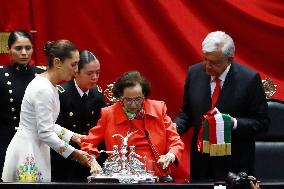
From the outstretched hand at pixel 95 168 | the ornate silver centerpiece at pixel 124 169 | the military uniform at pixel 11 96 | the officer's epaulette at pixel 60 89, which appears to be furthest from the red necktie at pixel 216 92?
the military uniform at pixel 11 96

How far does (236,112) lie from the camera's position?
3.67m

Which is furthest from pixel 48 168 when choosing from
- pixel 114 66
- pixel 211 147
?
pixel 114 66

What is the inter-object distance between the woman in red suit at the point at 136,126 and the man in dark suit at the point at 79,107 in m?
0.42

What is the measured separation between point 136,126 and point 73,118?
57 centimetres

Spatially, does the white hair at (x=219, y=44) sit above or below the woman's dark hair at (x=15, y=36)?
below

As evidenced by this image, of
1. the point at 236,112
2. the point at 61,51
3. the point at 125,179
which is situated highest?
the point at 61,51

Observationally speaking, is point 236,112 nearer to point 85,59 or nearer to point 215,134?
point 215,134

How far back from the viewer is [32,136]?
3643 mm

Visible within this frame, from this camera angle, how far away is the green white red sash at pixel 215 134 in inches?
138

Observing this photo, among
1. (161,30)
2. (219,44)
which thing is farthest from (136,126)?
(161,30)

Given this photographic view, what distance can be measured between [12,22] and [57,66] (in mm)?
1287

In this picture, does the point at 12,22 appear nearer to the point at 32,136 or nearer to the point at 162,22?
the point at 162,22

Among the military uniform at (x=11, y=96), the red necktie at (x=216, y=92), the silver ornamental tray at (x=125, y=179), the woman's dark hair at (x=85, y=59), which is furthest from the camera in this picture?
the military uniform at (x=11, y=96)

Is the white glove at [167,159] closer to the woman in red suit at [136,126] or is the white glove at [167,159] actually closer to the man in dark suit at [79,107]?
the woman in red suit at [136,126]
